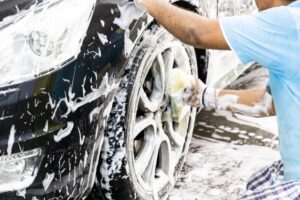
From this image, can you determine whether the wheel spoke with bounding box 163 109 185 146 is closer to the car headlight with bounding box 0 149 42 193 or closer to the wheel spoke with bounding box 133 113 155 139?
the wheel spoke with bounding box 133 113 155 139

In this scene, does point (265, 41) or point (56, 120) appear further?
point (56, 120)

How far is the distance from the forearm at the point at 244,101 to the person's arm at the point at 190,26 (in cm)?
52

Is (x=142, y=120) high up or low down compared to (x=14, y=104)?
down

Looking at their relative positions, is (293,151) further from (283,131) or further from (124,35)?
(124,35)

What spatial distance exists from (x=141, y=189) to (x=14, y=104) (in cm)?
90

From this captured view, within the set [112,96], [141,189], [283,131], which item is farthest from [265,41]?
[141,189]

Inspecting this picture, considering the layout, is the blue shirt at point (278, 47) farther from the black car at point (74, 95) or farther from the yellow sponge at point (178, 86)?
the yellow sponge at point (178, 86)

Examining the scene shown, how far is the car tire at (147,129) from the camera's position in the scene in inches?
92.1

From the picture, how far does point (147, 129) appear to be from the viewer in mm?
2709

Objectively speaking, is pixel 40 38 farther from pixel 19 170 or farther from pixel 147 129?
pixel 147 129

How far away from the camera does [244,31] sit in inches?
72.9

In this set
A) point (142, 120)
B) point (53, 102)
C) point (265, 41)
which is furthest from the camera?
Result: point (142, 120)

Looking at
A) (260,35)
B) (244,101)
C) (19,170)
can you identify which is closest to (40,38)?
(19,170)

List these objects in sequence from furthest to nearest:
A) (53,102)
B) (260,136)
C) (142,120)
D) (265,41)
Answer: (260,136) → (142,120) → (53,102) → (265,41)
